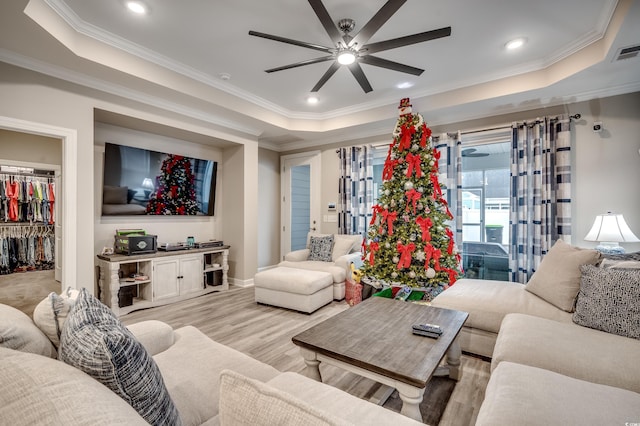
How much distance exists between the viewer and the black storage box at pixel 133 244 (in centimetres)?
369

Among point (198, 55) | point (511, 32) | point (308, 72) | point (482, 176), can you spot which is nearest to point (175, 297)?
point (198, 55)

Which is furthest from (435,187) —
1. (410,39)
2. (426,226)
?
A: (410,39)

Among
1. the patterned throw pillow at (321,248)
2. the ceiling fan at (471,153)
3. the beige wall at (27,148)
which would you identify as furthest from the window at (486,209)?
the beige wall at (27,148)

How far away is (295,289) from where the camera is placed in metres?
3.55

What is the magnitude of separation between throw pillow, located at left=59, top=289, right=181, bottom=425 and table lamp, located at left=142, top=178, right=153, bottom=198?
3713mm

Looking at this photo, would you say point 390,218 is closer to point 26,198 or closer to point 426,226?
point 426,226

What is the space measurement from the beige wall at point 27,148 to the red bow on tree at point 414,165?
5.37 m

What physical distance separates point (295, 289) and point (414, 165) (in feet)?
6.85

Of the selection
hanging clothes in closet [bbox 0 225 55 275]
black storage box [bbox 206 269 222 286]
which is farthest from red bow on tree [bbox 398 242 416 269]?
hanging clothes in closet [bbox 0 225 55 275]

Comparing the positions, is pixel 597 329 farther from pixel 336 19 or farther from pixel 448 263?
pixel 336 19

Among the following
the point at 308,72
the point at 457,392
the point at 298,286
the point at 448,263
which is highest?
the point at 308,72

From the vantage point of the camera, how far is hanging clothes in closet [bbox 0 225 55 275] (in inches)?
212

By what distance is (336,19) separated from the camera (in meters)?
2.62

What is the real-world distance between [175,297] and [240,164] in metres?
2.27
